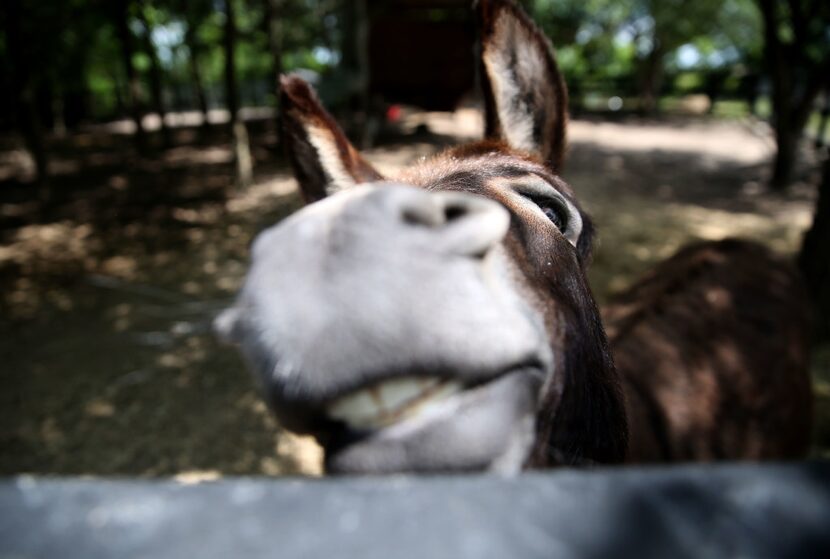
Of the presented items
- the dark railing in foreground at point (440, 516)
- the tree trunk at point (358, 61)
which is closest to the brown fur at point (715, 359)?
the dark railing in foreground at point (440, 516)

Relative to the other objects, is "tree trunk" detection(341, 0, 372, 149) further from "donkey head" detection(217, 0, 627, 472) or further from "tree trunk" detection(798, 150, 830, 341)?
"donkey head" detection(217, 0, 627, 472)

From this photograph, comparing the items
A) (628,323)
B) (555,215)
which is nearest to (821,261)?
(628,323)

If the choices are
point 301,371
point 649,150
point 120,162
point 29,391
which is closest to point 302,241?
point 301,371

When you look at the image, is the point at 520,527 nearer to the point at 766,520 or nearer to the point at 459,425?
the point at 766,520

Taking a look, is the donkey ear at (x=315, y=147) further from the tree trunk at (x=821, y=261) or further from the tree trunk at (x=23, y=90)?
the tree trunk at (x=23, y=90)

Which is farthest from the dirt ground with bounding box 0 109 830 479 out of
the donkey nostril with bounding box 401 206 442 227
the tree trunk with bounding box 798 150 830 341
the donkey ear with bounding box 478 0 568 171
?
the donkey nostril with bounding box 401 206 442 227

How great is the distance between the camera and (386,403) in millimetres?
999

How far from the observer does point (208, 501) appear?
0.53 metres

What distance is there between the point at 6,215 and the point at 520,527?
13955 millimetres

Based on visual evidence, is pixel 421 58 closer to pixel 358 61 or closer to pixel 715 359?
pixel 358 61

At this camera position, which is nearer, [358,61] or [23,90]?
[23,90]

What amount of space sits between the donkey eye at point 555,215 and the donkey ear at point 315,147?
768 mm

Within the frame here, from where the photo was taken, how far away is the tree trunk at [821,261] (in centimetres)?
548

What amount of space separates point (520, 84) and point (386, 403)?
196cm
